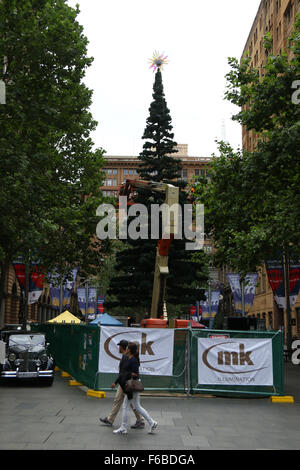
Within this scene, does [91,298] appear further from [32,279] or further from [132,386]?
[132,386]

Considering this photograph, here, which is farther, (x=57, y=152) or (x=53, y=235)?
(x=57, y=152)

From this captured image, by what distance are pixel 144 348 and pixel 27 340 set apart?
5.02 meters

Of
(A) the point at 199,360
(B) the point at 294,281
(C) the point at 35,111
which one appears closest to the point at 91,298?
(B) the point at 294,281

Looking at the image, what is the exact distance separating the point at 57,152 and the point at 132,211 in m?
8.05

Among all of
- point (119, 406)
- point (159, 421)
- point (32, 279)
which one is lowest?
point (159, 421)

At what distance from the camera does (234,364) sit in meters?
14.1

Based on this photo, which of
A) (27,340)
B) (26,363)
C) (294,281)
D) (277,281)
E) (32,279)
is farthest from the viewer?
(32,279)

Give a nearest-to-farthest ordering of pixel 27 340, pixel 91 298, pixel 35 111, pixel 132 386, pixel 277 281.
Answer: pixel 132 386 → pixel 27 340 → pixel 35 111 → pixel 277 281 → pixel 91 298

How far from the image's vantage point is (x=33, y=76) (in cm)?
2095

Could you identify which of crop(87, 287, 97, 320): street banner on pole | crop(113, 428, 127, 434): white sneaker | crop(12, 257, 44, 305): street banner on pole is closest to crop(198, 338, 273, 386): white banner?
crop(113, 428, 127, 434): white sneaker

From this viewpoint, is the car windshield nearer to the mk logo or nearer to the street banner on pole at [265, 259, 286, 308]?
the mk logo

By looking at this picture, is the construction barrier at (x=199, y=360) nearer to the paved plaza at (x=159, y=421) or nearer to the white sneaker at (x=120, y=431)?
the paved plaza at (x=159, y=421)
